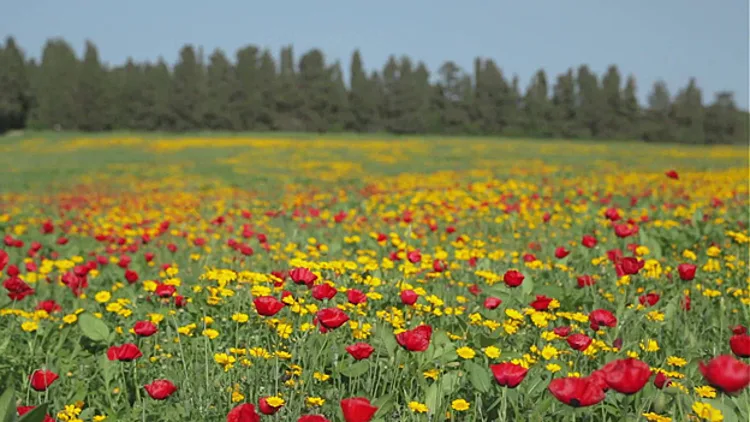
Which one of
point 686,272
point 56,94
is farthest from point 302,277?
point 56,94

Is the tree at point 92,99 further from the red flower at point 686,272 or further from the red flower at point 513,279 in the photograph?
the red flower at point 686,272

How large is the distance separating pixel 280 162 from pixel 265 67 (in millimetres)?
35497

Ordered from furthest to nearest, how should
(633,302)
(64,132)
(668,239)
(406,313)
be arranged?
(64,132), (668,239), (633,302), (406,313)

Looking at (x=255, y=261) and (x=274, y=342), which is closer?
(x=274, y=342)

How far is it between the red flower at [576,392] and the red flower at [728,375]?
27 centimetres

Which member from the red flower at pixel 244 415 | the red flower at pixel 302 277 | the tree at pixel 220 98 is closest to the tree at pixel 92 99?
the tree at pixel 220 98

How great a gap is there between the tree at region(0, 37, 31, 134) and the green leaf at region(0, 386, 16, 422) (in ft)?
197

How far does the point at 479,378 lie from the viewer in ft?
7.70

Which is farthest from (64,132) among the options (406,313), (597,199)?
(406,313)

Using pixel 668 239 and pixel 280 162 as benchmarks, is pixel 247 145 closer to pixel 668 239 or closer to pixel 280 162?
pixel 280 162

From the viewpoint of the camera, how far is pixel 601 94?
2340 inches

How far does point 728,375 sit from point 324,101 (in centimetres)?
5655

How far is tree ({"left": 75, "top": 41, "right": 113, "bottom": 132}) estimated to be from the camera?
172 feet

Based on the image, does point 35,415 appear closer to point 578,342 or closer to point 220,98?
point 578,342
